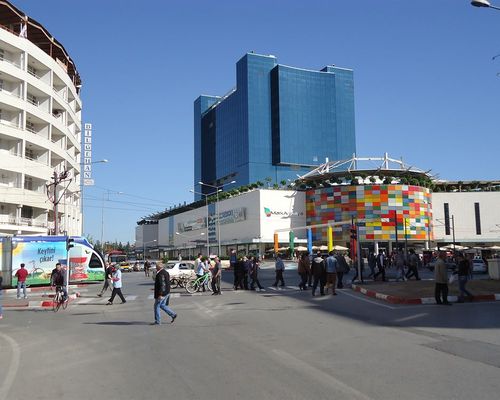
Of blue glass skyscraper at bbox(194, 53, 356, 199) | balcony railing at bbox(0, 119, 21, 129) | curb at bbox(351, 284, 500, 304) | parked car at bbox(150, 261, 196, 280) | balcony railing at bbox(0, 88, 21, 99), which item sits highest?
blue glass skyscraper at bbox(194, 53, 356, 199)

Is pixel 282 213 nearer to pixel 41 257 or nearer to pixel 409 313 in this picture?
pixel 41 257

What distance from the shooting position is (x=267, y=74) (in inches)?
5148

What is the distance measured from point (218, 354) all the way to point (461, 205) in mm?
89455

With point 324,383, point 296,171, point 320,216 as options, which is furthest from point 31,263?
point 296,171

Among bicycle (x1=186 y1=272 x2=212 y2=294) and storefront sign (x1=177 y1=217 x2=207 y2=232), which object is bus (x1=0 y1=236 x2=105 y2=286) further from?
storefront sign (x1=177 y1=217 x2=207 y2=232)

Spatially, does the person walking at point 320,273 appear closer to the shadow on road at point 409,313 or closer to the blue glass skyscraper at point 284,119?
the shadow on road at point 409,313

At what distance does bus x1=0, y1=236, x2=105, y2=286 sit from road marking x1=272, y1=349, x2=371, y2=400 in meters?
25.2

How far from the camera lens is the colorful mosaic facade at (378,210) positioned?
3164 inches

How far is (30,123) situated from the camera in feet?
176

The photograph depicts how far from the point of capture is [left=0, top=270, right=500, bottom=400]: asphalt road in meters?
6.82

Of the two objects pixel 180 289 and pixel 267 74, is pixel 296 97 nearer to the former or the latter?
pixel 267 74

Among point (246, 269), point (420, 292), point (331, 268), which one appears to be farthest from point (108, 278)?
point (420, 292)

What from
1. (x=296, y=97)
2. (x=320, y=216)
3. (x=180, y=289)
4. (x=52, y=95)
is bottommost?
(x=180, y=289)

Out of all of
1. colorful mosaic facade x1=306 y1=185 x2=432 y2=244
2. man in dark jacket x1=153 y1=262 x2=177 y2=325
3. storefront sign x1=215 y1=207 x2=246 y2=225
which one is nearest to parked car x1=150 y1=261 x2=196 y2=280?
man in dark jacket x1=153 y1=262 x2=177 y2=325
